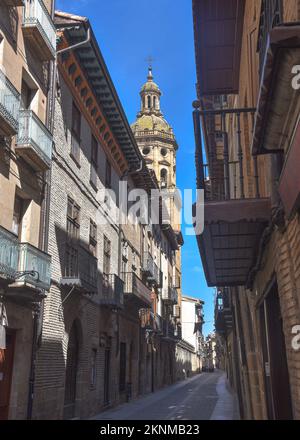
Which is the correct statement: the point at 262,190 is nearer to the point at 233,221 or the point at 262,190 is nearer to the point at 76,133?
the point at 233,221

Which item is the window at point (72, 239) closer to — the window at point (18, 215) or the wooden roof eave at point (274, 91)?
the window at point (18, 215)

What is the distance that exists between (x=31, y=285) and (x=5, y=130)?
11.1ft

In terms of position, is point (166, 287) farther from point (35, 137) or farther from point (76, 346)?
point (35, 137)

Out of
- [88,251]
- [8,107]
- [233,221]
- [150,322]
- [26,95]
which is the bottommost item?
[233,221]

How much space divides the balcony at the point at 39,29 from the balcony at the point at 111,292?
8851 mm

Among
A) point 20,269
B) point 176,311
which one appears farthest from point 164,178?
point 20,269

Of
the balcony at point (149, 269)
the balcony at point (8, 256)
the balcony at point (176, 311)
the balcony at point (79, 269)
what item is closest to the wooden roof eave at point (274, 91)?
the balcony at point (8, 256)

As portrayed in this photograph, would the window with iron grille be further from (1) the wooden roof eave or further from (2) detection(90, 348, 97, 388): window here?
(1) the wooden roof eave

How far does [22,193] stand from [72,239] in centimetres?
383

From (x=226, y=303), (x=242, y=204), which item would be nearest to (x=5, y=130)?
(x=242, y=204)

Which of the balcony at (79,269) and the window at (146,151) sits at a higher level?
the window at (146,151)

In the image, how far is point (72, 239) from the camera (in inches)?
628

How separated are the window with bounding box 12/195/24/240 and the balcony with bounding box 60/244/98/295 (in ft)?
8.73

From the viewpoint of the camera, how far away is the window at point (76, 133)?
1662 centimetres
